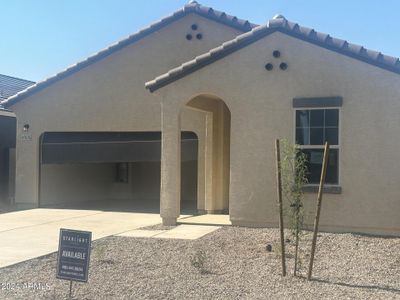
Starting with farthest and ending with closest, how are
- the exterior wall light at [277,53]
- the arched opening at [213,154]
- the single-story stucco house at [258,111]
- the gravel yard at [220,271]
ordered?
1. the arched opening at [213,154]
2. the exterior wall light at [277,53]
3. the single-story stucco house at [258,111]
4. the gravel yard at [220,271]

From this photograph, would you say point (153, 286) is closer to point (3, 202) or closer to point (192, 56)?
point (192, 56)

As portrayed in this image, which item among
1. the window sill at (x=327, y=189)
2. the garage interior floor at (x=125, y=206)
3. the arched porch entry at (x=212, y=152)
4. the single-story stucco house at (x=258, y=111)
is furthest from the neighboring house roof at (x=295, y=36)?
the garage interior floor at (x=125, y=206)

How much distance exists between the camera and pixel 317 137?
37.7 feet

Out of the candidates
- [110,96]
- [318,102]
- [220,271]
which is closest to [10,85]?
[110,96]

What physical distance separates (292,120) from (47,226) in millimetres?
6349

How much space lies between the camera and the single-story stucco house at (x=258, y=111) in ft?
36.3

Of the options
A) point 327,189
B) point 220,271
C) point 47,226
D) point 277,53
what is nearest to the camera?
point 220,271

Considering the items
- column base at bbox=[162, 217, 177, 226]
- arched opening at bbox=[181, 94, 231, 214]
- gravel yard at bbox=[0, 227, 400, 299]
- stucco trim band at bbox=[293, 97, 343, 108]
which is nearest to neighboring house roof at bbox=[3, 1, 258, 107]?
arched opening at bbox=[181, 94, 231, 214]

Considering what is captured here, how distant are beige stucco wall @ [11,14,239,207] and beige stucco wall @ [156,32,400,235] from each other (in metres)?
4.17

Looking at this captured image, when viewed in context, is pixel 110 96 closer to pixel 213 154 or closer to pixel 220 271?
pixel 213 154

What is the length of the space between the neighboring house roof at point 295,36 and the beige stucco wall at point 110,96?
13.2ft

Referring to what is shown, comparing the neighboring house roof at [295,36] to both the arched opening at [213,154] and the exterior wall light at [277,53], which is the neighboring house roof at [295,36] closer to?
the exterior wall light at [277,53]

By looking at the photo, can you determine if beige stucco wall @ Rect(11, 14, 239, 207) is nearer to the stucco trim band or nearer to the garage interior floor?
the garage interior floor

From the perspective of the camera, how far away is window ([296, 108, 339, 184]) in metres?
11.4
